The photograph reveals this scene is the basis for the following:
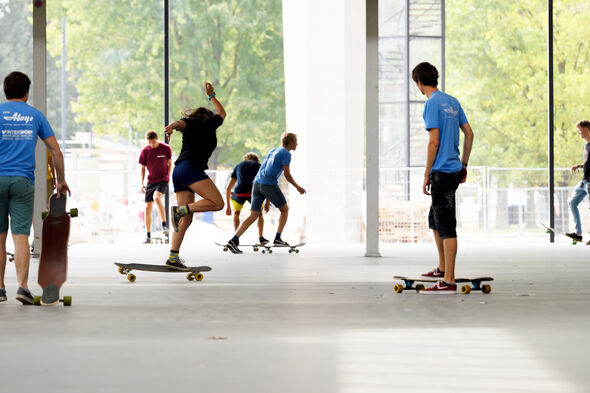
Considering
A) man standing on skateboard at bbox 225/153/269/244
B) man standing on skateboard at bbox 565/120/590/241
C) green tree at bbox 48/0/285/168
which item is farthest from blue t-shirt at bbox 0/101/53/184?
green tree at bbox 48/0/285/168

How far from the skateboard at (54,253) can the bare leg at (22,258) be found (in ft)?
0.38

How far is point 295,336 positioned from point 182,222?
3144 mm

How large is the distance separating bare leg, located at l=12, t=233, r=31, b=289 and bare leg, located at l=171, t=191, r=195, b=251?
69.6 inches

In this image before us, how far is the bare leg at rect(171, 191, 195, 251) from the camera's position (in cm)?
682

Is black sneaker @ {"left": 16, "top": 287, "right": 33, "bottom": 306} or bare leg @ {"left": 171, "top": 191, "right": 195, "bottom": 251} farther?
bare leg @ {"left": 171, "top": 191, "right": 195, "bottom": 251}

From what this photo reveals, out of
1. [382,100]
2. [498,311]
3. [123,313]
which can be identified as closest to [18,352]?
[123,313]

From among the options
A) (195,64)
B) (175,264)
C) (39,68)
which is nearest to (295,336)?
(175,264)

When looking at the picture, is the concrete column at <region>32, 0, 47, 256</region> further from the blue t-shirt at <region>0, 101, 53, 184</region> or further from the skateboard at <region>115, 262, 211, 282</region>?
the blue t-shirt at <region>0, 101, 53, 184</region>

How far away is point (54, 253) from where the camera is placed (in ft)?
16.3

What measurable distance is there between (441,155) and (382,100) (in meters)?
15.7

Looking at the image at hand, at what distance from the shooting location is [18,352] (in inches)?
135

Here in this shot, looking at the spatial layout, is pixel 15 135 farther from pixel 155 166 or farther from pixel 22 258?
pixel 155 166

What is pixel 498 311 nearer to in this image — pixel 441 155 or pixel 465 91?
pixel 441 155

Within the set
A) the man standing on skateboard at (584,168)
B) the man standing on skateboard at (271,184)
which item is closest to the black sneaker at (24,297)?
the man standing on skateboard at (271,184)
